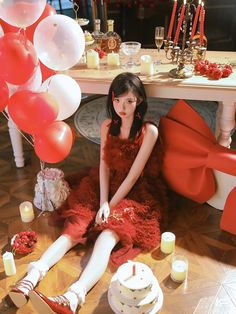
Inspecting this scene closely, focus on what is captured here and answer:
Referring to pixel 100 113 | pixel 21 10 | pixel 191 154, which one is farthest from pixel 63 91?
pixel 100 113

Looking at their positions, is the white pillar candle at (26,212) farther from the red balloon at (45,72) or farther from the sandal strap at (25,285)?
the red balloon at (45,72)

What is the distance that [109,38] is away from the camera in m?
2.43

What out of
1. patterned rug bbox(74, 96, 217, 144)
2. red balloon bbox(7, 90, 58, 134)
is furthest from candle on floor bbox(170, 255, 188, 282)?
patterned rug bbox(74, 96, 217, 144)

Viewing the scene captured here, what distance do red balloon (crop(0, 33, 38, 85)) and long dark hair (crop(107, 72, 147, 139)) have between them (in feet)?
1.42

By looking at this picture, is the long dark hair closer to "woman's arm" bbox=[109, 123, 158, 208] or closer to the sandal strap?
"woman's arm" bbox=[109, 123, 158, 208]

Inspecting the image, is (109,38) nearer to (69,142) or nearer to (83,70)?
(83,70)

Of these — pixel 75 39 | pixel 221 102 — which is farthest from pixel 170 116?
pixel 75 39

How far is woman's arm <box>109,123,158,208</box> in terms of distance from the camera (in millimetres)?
1997

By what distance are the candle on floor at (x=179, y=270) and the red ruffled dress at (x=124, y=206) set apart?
19 cm

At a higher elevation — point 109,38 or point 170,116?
point 109,38

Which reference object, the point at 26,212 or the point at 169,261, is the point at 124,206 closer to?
the point at 169,261

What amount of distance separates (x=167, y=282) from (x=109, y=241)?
31cm

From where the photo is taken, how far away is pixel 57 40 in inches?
66.4

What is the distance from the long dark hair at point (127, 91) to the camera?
191 cm
